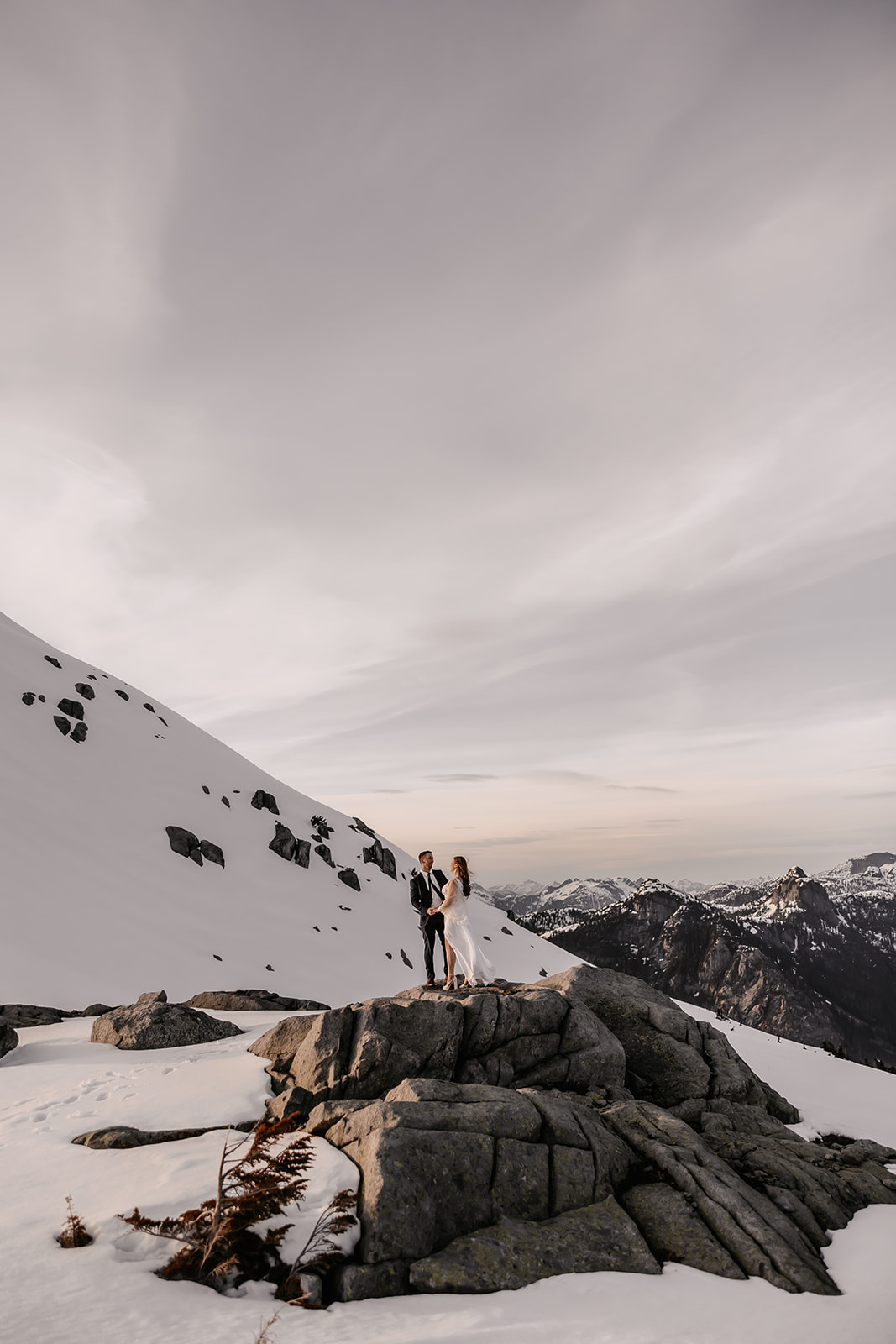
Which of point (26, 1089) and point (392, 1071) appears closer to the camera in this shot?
point (392, 1071)

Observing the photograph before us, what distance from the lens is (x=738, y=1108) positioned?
13.0 m

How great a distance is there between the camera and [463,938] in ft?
50.9

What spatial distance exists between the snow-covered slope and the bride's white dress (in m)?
20.9

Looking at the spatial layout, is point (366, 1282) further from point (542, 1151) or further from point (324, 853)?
point (324, 853)

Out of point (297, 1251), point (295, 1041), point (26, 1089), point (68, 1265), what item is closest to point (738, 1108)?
point (295, 1041)

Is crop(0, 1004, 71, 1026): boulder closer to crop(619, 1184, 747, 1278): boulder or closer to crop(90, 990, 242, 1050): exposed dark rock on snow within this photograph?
crop(90, 990, 242, 1050): exposed dark rock on snow

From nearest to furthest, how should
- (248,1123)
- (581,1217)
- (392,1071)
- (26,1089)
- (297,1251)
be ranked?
(297,1251) → (581,1217) → (248,1123) → (392,1071) → (26,1089)

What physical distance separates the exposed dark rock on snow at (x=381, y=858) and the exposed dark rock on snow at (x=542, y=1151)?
2048 inches

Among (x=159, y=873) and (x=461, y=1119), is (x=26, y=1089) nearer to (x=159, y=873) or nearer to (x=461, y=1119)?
(x=461, y=1119)

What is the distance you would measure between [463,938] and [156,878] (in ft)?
111

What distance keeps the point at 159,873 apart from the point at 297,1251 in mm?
41258

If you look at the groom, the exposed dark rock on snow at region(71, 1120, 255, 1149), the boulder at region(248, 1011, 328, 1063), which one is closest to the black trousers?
the groom

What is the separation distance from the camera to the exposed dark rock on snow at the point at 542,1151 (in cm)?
726

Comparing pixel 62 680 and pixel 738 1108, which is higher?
pixel 62 680
